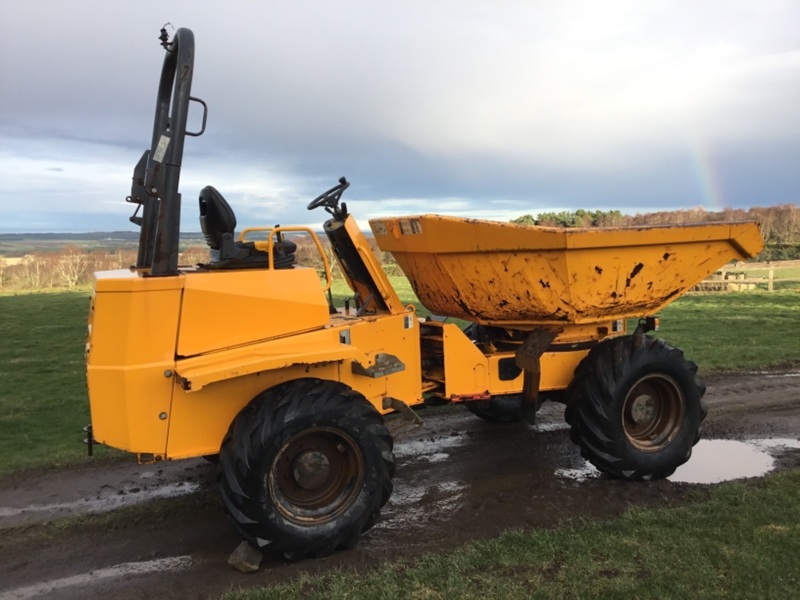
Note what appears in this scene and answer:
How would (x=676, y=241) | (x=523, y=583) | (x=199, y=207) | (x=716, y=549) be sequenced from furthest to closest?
(x=676, y=241), (x=199, y=207), (x=716, y=549), (x=523, y=583)

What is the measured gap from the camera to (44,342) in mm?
13680

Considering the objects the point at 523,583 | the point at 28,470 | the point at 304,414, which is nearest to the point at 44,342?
the point at 28,470

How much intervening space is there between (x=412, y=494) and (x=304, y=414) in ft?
5.38

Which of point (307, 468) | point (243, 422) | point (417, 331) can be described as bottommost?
point (307, 468)

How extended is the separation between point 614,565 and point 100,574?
3.37 m

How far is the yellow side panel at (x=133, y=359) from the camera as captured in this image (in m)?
4.25

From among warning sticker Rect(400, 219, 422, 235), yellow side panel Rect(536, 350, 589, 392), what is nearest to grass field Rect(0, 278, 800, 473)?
warning sticker Rect(400, 219, 422, 235)

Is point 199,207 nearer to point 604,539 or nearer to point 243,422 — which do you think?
point 243,422

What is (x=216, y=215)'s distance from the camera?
4781mm

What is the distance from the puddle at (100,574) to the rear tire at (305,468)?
1.94 feet

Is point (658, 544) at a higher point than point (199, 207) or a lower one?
lower

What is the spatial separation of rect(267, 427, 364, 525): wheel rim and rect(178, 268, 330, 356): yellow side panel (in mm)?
824

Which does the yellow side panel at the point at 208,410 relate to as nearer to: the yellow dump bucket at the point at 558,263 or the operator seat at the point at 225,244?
the operator seat at the point at 225,244

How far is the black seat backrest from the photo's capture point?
15.6ft
